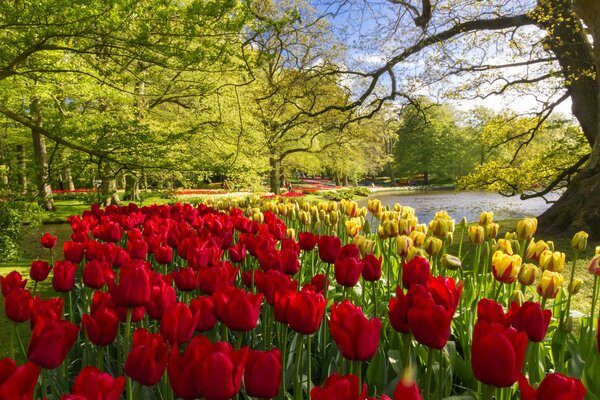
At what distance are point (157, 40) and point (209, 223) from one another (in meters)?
2.55

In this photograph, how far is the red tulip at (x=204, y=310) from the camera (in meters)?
1.61

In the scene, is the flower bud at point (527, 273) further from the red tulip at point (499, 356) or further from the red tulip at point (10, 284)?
the red tulip at point (10, 284)

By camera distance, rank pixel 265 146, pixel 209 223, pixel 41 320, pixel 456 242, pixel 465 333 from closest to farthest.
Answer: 1. pixel 41 320
2. pixel 465 333
3. pixel 209 223
4. pixel 456 242
5. pixel 265 146

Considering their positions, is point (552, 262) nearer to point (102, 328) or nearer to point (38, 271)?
point (102, 328)

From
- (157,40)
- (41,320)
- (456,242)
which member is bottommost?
(456,242)

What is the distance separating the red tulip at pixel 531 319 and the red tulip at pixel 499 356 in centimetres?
38

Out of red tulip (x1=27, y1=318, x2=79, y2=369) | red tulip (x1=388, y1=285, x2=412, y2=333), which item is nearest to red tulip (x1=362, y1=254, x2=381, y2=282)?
red tulip (x1=388, y1=285, x2=412, y2=333)

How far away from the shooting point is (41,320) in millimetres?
1329

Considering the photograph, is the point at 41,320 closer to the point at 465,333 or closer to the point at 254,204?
the point at 465,333

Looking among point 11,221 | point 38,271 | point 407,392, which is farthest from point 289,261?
point 11,221

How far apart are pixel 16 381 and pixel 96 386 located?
0.16 m

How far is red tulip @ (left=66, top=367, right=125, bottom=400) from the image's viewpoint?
0.93 metres

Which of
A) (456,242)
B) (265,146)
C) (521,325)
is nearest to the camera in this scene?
(521,325)

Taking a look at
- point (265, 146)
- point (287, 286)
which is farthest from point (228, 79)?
point (287, 286)
